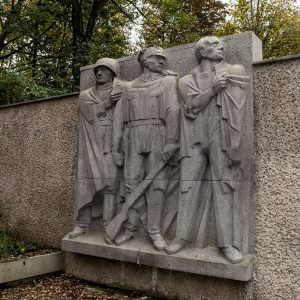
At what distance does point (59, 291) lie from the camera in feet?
17.0

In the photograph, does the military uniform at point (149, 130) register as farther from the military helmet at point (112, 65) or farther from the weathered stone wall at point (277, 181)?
the weathered stone wall at point (277, 181)

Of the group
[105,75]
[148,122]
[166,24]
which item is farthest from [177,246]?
[166,24]

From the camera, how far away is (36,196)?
6.66 meters

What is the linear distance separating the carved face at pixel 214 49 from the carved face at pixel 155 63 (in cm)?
65

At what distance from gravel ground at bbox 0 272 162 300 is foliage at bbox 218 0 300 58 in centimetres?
1430

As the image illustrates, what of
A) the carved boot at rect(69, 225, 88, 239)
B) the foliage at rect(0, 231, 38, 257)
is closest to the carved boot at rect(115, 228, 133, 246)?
the carved boot at rect(69, 225, 88, 239)

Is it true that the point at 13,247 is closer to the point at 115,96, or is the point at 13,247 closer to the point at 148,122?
the point at 115,96

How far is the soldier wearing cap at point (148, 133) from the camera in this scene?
4.77 metres

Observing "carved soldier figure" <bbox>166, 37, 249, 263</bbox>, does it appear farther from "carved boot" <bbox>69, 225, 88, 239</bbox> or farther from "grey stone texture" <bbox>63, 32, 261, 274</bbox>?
"carved boot" <bbox>69, 225, 88, 239</bbox>

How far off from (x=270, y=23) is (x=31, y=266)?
52.5 feet

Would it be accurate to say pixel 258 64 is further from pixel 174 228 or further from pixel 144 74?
pixel 174 228

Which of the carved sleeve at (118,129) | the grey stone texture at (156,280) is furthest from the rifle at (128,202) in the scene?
the carved sleeve at (118,129)

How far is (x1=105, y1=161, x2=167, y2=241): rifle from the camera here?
4.82 meters

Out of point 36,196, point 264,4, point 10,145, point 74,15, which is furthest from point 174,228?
point 264,4
